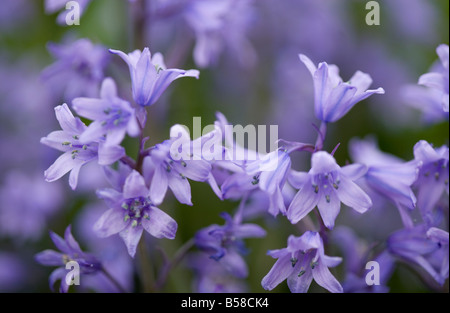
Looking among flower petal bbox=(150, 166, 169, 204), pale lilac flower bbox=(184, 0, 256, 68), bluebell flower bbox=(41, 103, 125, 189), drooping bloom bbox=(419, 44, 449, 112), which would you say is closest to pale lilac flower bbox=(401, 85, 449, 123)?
drooping bloom bbox=(419, 44, 449, 112)

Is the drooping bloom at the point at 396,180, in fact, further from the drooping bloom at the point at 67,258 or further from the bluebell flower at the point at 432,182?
the drooping bloom at the point at 67,258

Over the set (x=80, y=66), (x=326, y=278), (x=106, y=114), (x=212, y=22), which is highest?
(x=212, y=22)

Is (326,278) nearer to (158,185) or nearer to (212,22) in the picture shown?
(158,185)

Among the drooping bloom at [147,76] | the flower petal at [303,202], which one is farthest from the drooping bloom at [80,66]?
the flower petal at [303,202]

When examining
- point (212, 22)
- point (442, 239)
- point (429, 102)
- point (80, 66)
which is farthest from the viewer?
point (212, 22)

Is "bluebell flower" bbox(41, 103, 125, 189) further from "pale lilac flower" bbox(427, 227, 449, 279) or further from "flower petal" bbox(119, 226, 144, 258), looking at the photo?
"pale lilac flower" bbox(427, 227, 449, 279)

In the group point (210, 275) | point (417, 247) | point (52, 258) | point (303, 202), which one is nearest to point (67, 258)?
point (52, 258)
